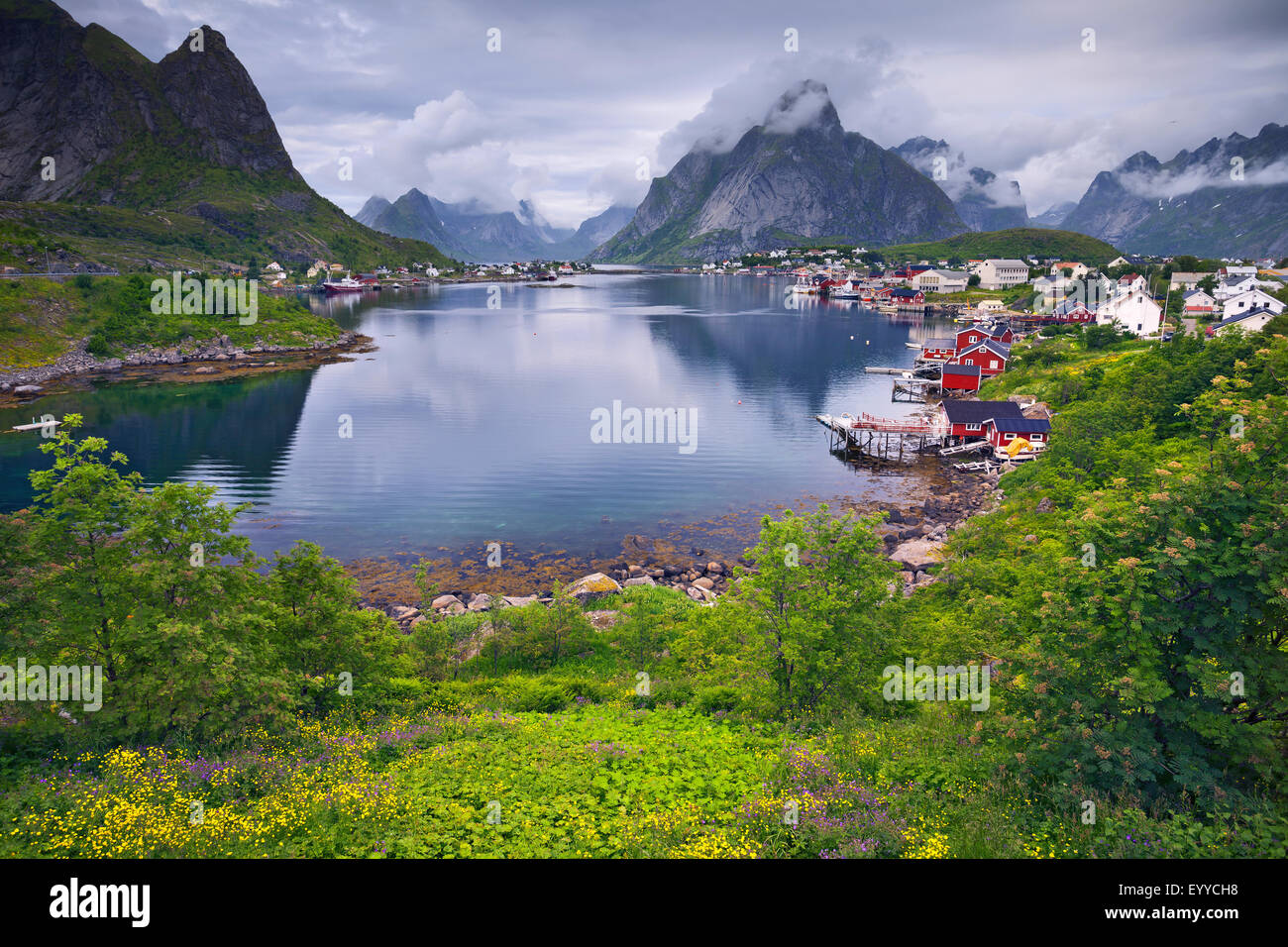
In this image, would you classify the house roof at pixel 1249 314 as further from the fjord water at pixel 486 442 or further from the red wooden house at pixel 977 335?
the fjord water at pixel 486 442

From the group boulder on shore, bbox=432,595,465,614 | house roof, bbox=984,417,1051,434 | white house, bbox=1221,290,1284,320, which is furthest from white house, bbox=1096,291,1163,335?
boulder on shore, bbox=432,595,465,614

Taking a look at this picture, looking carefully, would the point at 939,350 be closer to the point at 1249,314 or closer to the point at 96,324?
the point at 1249,314

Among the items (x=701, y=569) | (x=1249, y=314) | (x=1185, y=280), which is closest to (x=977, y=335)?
(x=1249, y=314)

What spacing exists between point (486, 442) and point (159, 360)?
7330 cm

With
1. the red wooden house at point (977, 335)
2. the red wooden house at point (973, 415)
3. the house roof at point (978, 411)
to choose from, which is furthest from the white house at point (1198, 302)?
the red wooden house at point (973, 415)

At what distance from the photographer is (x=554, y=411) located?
8325 centimetres

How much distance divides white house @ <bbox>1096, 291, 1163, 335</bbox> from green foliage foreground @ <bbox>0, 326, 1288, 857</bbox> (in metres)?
103

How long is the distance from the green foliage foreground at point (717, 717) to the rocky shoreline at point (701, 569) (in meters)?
10.7

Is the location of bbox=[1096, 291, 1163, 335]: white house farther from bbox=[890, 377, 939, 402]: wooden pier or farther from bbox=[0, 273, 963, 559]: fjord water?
bbox=[0, 273, 963, 559]: fjord water

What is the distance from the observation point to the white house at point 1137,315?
100 metres

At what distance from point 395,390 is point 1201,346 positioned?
90.8 meters

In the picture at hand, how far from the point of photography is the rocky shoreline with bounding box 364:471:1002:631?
121 feet

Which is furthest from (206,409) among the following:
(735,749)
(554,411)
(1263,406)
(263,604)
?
(1263,406)
